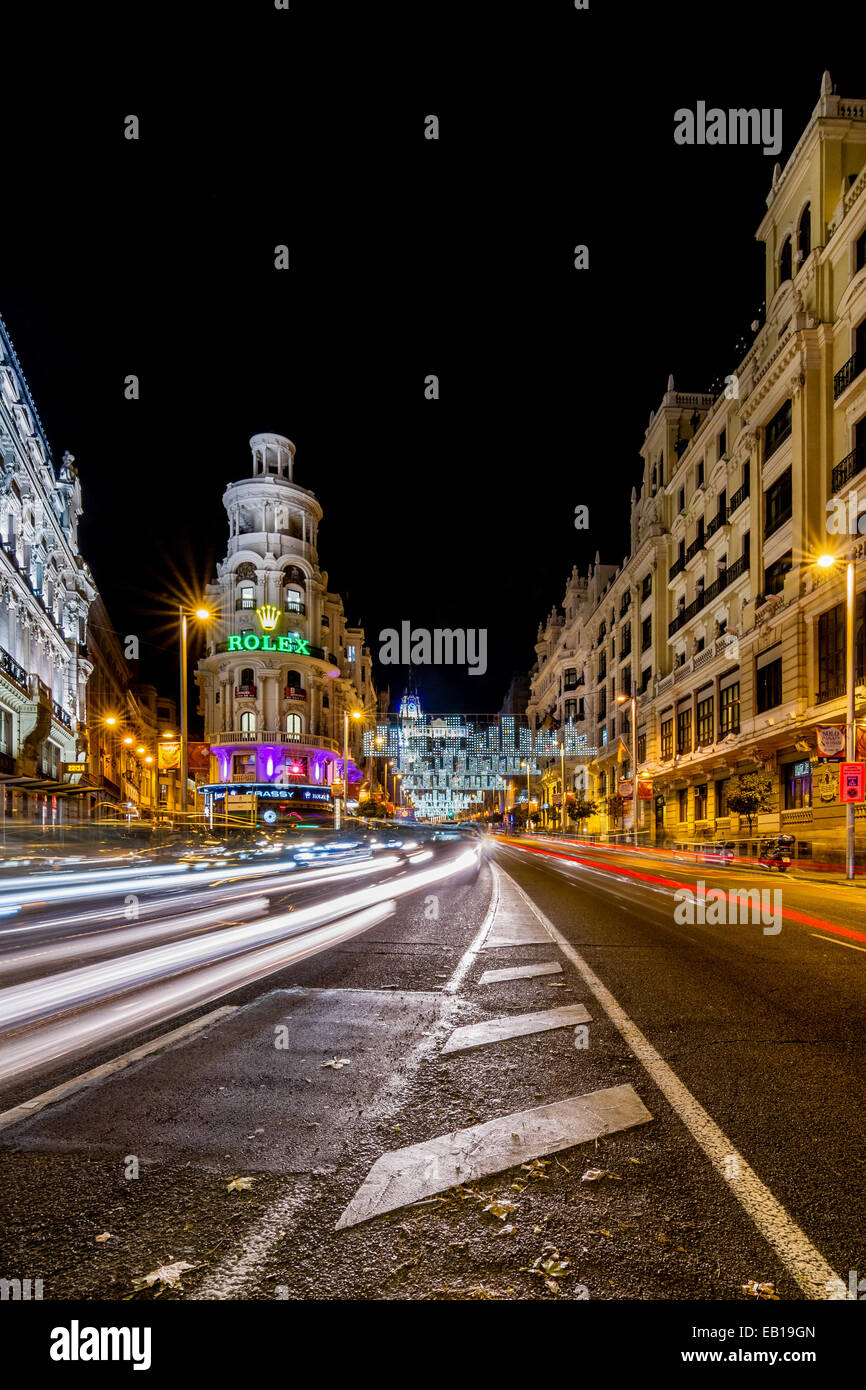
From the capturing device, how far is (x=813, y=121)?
29.5m

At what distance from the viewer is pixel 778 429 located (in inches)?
1300

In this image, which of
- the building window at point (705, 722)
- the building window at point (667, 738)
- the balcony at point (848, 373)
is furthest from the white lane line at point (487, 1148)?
the building window at point (667, 738)

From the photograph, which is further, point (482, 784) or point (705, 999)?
point (482, 784)

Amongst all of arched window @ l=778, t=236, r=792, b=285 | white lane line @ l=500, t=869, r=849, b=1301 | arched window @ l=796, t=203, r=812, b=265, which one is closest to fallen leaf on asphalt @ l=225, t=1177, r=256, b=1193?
white lane line @ l=500, t=869, r=849, b=1301

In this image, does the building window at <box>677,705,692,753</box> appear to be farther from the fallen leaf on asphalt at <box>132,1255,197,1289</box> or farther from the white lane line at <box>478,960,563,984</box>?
the fallen leaf on asphalt at <box>132,1255,197,1289</box>

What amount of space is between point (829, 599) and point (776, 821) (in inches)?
391

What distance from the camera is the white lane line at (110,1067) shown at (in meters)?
4.07

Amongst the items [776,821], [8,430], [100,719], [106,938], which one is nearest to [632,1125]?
[106,938]

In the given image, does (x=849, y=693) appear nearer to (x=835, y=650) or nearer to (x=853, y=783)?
(x=853, y=783)

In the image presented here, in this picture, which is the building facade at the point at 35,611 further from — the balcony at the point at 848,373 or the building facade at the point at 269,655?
the balcony at the point at 848,373

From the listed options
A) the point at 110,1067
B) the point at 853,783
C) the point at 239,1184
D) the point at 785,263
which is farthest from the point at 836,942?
the point at 785,263

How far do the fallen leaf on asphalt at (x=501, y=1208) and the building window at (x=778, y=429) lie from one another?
34474mm

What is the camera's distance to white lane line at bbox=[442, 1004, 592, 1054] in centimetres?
540
